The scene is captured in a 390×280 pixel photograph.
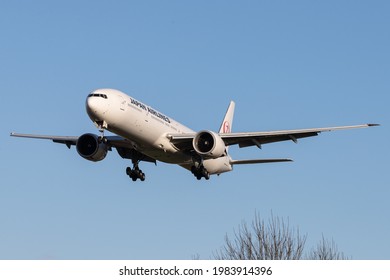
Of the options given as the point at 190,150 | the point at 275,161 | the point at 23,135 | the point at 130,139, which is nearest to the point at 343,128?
the point at 275,161

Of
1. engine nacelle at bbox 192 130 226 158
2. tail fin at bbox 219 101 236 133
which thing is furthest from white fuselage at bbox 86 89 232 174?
tail fin at bbox 219 101 236 133

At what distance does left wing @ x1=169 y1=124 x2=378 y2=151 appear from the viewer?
143ft

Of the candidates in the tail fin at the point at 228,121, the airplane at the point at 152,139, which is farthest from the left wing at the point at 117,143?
the tail fin at the point at 228,121

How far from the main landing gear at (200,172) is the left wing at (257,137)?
5.33ft

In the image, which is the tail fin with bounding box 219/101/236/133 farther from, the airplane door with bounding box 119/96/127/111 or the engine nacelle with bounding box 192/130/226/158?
the airplane door with bounding box 119/96/127/111

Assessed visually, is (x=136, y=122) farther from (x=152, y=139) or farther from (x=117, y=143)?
(x=117, y=143)

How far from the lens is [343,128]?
141 feet

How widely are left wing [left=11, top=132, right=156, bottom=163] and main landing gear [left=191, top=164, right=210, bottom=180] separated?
3.57 meters

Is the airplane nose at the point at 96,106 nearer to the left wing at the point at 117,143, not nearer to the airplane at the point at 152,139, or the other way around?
the airplane at the point at 152,139

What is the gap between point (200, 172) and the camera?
4569cm

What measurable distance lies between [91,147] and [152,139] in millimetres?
5603

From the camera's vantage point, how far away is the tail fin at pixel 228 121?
5716 cm

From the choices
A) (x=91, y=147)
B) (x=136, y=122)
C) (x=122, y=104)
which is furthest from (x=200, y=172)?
(x=122, y=104)
